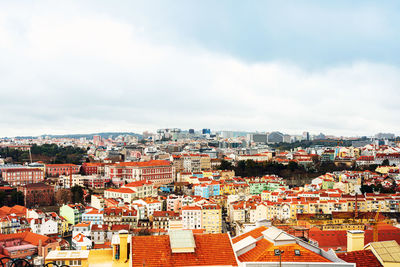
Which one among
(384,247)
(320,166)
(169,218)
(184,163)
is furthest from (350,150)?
(384,247)

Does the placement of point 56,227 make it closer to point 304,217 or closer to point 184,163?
point 304,217

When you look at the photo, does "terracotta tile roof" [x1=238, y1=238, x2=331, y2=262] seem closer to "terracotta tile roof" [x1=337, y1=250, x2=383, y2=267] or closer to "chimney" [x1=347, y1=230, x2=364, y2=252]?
"terracotta tile roof" [x1=337, y1=250, x2=383, y2=267]

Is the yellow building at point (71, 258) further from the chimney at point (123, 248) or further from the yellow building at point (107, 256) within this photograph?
the chimney at point (123, 248)

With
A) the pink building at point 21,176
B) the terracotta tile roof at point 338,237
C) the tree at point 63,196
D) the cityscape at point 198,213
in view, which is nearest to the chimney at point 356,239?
the cityscape at point 198,213

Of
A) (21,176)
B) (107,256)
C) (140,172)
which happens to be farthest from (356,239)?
(21,176)

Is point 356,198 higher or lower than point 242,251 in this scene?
lower

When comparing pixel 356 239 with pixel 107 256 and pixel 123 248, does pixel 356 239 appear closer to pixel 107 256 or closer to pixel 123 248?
pixel 123 248

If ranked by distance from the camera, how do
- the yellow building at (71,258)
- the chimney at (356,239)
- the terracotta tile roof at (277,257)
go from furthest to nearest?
1. the chimney at (356,239)
2. the yellow building at (71,258)
3. the terracotta tile roof at (277,257)

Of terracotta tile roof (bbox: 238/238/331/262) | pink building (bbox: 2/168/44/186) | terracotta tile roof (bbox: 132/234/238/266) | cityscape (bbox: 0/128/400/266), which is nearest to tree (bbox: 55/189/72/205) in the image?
cityscape (bbox: 0/128/400/266)
